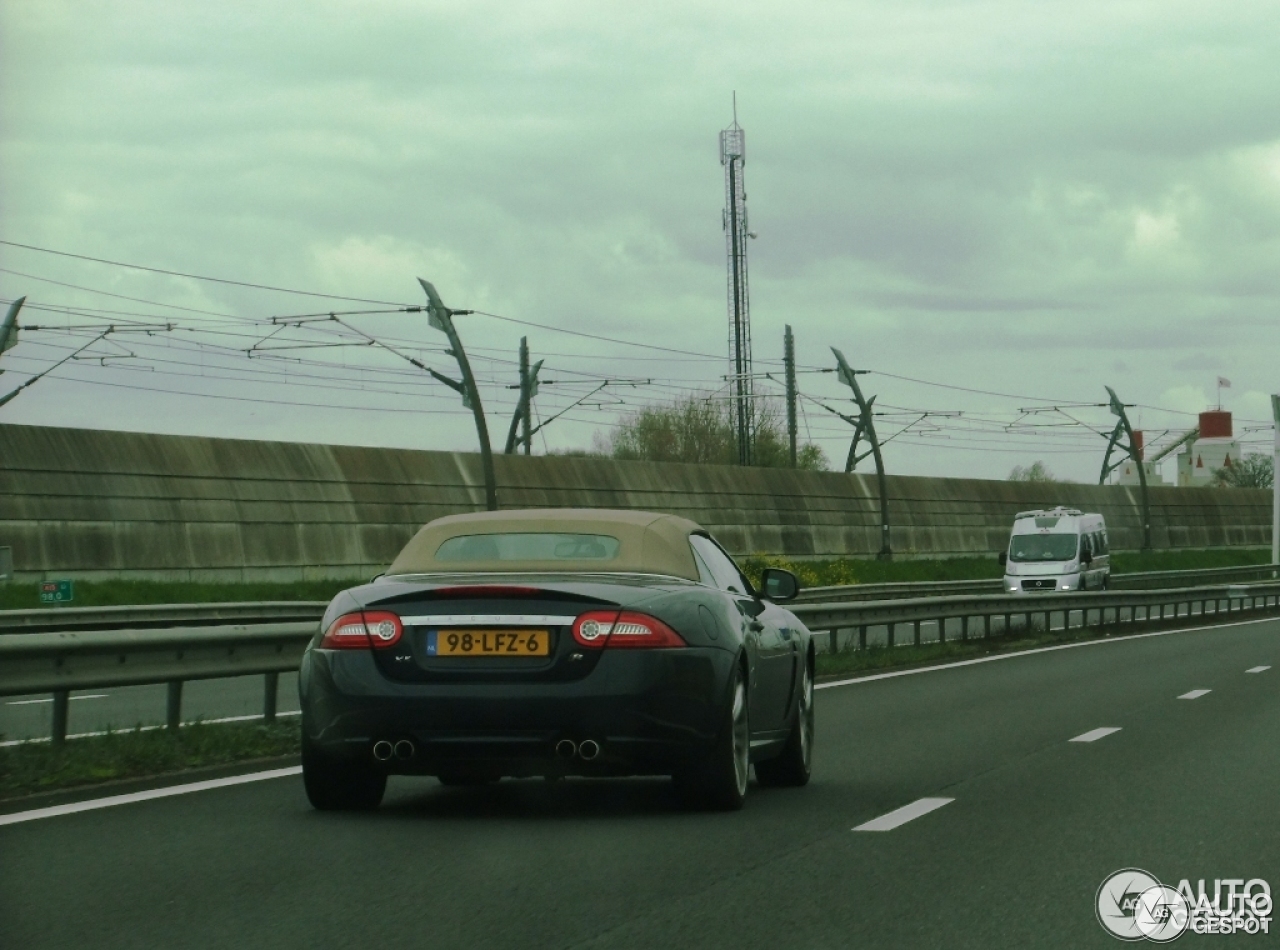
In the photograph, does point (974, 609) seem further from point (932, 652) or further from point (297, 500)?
point (297, 500)

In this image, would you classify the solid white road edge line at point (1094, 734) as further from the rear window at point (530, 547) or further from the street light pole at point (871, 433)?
the street light pole at point (871, 433)

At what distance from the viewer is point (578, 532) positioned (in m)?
9.68

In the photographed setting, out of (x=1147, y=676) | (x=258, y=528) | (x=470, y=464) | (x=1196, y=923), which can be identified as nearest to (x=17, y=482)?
(x=258, y=528)

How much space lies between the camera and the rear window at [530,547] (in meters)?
9.53

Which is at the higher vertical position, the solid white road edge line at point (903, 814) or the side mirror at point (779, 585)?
the side mirror at point (779, 585)

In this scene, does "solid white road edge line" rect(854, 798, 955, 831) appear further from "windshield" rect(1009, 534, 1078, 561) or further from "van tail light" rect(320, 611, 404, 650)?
"windshield" rect(1009, 534, 1078, 561)

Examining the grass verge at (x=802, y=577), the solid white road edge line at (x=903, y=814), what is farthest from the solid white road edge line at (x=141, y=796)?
the grass verge at (x=802, y=577)

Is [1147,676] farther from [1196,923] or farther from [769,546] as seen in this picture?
[769,546]

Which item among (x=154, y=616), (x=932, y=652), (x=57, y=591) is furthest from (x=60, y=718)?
(x=154, y=616)

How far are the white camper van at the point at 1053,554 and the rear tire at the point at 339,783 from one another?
147ft

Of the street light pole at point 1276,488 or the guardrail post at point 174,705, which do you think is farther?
the street light pole at point 1276,488

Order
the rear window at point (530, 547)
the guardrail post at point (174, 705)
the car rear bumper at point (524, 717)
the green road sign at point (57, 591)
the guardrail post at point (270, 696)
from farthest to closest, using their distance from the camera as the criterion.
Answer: the green road sign at point (57, 591) → the guardrail post at point (270, 696) → the guardrail post at point (174, 705) → the rear window at point (530, 547) → the car rear bumper at point (524, 717)

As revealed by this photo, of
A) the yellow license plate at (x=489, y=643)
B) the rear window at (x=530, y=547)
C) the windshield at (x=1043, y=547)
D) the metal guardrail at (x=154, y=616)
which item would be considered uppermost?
the windshield at (x=1043, y=547)

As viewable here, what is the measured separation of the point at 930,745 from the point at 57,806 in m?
5.64
